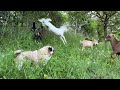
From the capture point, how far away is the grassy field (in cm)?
295

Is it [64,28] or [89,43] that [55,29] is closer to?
[64,28]

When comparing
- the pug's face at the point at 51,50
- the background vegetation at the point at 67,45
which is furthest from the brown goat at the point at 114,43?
the pug's face at the point at 51,50

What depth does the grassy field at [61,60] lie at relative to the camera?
2947 mm

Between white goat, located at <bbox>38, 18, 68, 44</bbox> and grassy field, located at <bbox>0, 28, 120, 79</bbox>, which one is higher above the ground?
white goat, located at <bbox>38, 18, 68, 44</bbox>

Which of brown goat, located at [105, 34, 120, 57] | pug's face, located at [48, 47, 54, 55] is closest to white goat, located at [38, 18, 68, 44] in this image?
pug's face, located at [48, 47, 54, 55]

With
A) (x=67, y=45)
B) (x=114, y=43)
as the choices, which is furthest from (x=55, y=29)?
(x=114, y=43)

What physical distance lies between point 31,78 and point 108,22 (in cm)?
82

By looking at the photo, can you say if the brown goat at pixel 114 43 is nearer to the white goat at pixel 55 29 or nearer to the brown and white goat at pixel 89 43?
the brown and white goat at pixel 89 43

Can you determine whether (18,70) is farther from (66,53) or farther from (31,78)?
(66,53)

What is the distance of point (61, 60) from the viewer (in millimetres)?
2992

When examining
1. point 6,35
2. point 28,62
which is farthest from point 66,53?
point 6,35

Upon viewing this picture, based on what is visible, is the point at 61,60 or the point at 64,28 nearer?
the point at 61,60

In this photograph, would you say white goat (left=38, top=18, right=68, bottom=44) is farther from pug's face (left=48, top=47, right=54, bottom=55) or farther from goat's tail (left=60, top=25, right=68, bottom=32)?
pug's face (left=48, top=47, right=54, bottom=55)
